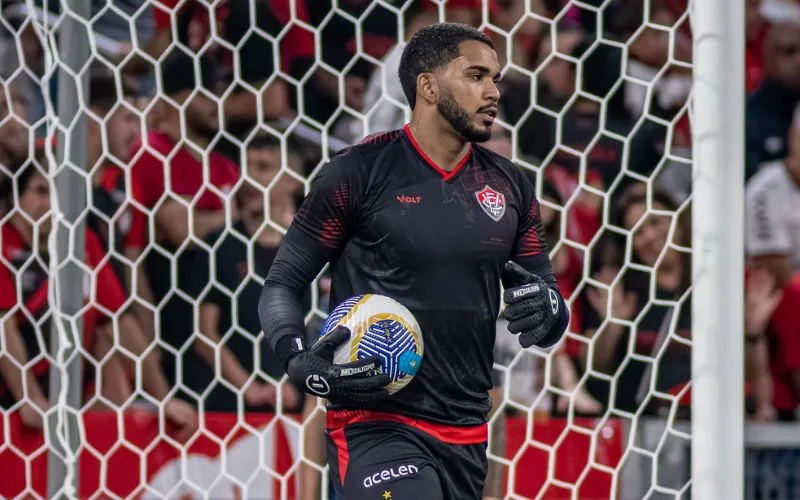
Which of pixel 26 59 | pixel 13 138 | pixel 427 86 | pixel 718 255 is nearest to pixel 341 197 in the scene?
pixel 427 86

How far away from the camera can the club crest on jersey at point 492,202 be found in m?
2.28

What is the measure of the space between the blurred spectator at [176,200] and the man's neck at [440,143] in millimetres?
1645

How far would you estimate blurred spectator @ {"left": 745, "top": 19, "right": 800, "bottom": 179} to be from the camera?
14.6 feet

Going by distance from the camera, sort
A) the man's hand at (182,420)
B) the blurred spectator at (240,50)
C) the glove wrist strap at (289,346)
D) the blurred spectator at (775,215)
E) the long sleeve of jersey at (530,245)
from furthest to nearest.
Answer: the blurred spectator at (775,215) → the blurred spectator at (240,50) → the man's hand at (182,420) → the long sleeve of jersey at (530,245) → the glove wrist strap at (289,346)

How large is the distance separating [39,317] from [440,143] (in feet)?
6.84

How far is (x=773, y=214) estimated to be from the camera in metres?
4.29

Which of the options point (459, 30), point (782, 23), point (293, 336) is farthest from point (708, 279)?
point (782, 23)

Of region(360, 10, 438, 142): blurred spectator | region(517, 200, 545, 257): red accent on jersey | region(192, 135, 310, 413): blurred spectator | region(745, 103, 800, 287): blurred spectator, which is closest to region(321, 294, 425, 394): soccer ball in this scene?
region(517, 200, 545, 257): red accent on jersey

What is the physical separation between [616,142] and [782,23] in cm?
111

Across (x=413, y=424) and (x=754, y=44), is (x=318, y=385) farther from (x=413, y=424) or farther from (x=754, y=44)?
(x=754, y=44)

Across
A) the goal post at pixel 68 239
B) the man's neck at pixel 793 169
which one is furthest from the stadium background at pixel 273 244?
the man's neck at pixel 793 169

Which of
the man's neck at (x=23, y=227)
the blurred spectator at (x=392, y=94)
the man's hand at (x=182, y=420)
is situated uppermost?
the blurred spectator at (x=392, y=94)

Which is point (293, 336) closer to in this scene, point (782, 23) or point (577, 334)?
point (577, 334)

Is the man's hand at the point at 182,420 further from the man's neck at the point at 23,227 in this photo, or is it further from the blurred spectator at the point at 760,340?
the blurred spectator at the point at 760,340
